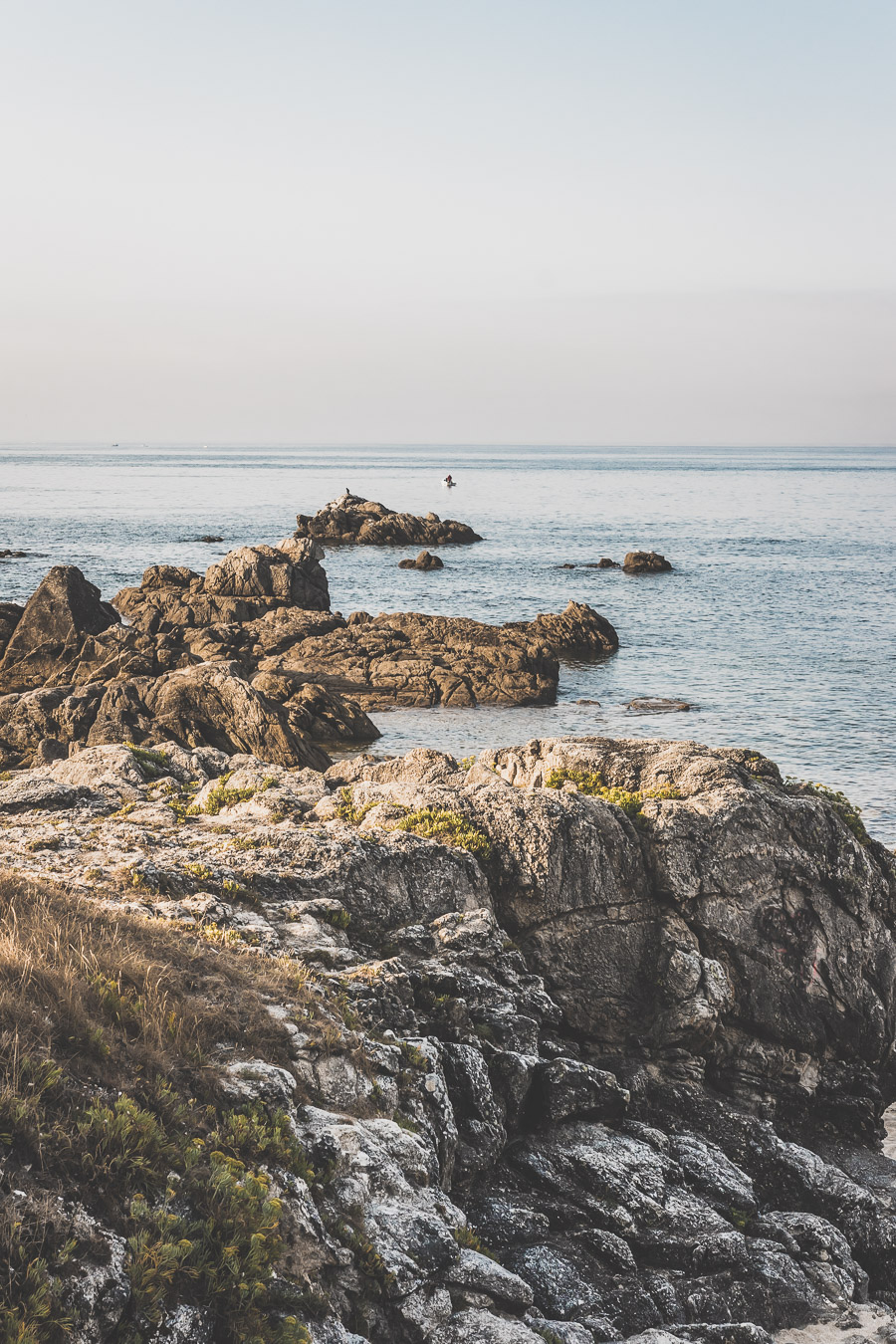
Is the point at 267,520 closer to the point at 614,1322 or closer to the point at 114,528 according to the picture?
the point at 114,528

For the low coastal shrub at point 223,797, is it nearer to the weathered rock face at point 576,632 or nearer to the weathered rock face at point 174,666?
the weathered rock face at point 174,666

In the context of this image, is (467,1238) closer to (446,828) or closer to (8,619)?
(446,828)

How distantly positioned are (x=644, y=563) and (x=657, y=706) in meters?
52.8

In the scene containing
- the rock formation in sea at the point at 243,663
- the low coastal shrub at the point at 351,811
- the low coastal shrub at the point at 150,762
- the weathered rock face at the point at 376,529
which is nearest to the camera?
the low coastal shrub at the point at 351,811

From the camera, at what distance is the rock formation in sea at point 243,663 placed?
1394 inches

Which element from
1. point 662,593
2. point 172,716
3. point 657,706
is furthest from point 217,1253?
point 662,593

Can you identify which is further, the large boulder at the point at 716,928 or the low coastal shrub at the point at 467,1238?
the large boulder at the point at 716,928

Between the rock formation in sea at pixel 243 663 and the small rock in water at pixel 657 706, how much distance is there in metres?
4.46

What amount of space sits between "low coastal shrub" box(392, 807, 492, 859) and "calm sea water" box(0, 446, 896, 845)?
682 inches

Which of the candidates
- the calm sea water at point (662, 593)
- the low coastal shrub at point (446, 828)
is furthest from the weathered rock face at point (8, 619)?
the low coastal shrub at point (446, 828)

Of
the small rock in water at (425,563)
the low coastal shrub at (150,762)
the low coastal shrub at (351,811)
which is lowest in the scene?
the low coastal shrub at (150,762)

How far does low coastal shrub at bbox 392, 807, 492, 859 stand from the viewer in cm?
1717

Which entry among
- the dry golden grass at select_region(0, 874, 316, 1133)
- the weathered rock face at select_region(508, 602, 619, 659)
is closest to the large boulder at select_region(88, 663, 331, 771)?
the dry golden grass at select_region(0, 874, 316, 1133)

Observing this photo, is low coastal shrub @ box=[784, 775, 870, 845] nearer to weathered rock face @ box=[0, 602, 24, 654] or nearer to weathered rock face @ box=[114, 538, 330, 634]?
weathered rock face @ box=[0, 602, 24, 654]
